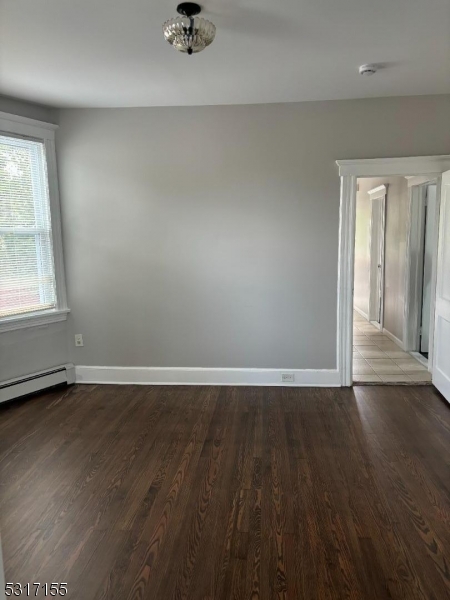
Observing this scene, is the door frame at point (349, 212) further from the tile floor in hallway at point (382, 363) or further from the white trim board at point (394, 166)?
the tile floor in hallway at point (382, 363)

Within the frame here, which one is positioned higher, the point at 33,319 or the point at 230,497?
the point at 33,319

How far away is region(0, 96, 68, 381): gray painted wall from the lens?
359 cm

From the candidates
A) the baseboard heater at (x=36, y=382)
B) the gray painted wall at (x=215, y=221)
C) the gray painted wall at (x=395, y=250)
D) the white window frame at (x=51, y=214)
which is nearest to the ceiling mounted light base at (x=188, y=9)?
the gray painted wall at (x=215, y=221)

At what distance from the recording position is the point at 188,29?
6.79ft

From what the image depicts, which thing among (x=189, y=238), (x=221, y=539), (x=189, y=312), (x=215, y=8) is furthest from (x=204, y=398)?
(x=215, y=8)

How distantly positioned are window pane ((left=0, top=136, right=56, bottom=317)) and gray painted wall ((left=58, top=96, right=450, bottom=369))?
0.20m

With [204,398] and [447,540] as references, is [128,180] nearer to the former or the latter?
[204,398]

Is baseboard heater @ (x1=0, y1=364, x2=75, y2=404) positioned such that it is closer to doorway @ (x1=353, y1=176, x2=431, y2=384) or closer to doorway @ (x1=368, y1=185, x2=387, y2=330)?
doorway @ (x1=353, y1=176, x2=431, y2=384)

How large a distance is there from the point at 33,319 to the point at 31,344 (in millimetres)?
242

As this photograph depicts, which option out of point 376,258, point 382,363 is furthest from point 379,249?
point 382,363

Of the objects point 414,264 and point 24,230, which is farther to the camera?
point 414,264

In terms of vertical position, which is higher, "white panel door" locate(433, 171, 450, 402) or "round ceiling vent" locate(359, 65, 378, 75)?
"round ceiling vent" locate(359, 65, 378, 75)

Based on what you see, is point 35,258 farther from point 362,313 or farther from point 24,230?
point 362,313

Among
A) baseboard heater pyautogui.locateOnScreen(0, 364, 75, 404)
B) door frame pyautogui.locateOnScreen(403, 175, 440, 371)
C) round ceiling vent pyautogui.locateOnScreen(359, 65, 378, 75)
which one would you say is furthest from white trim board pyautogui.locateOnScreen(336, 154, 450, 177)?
baseboard heater pyautogui.locateOnScreen(0, 364, 75, 404)
